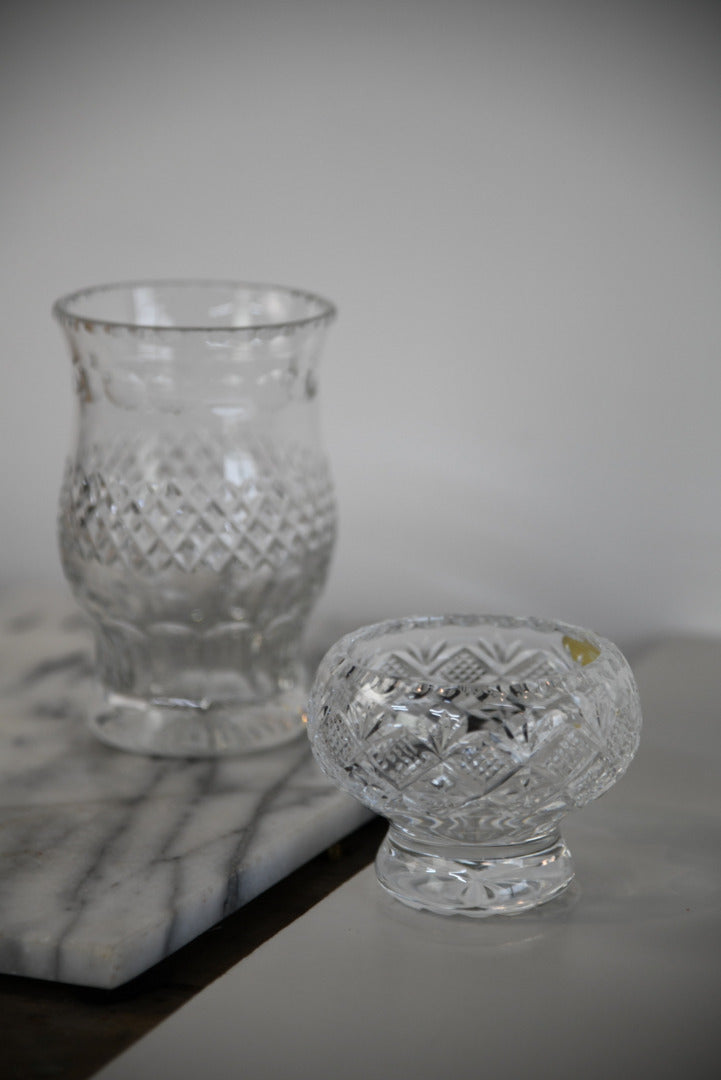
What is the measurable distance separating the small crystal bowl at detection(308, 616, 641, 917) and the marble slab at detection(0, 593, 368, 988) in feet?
0.25

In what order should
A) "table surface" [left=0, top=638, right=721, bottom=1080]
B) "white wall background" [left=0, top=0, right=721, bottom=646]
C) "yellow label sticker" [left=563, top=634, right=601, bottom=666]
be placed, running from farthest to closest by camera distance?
1. "white wall background" [left=0, top=0, right=721, bottom=646]
2. "yellow label sticker" [left=563, top=634, right=601, bottom=666]
3. "table surface" [left=0, top=638, right=721, bottom=1080]

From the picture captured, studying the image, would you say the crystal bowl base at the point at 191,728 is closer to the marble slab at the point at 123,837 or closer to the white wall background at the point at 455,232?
the marble slab at the point at 123,837

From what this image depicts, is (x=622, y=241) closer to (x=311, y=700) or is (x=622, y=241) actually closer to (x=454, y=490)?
(x=454, y=490)

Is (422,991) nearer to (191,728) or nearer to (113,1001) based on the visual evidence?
(113,1001)

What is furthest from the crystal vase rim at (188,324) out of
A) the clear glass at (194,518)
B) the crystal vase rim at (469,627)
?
the crystal vase rim at (469,627)

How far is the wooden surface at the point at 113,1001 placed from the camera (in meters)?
0.45

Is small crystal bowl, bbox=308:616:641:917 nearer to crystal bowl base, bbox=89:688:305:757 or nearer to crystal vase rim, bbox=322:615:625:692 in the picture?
crystal vase rim, bbox=322:615:625:692

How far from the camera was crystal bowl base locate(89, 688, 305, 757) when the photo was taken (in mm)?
719

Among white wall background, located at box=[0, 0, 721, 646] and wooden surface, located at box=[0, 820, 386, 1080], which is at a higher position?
white wall background, located at box=[0, 0, 721, 646]

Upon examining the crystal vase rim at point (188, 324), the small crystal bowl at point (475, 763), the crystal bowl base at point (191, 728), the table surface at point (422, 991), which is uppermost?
the crystal vase rim at point (188, 324)

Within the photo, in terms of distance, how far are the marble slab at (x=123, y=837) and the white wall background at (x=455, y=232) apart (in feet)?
1.05

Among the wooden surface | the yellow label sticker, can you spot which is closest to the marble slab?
the wooden surface

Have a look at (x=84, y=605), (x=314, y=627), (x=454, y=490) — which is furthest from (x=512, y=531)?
(x=84, y=605)

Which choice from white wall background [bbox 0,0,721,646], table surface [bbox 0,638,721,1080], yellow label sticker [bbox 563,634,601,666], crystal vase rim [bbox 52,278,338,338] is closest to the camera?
table surface [bbox 0,638,721,1080]
